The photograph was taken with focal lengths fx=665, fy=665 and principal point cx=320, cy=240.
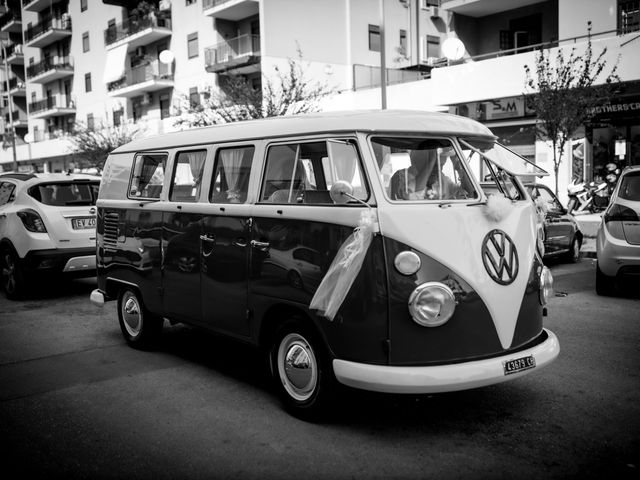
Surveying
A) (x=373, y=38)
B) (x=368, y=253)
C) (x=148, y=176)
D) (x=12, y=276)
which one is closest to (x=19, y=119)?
(x=373, y=38)

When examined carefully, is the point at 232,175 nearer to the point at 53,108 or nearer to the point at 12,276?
the point at 12,276

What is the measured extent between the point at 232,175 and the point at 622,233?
584 cm

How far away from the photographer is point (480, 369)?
4309 mm

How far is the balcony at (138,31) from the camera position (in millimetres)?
40656

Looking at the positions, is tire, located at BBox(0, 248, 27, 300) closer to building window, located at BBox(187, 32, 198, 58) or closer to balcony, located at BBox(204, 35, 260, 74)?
balcony, located at BBox(204, 35, 260, 74)

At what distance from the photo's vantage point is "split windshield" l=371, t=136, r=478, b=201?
464cm

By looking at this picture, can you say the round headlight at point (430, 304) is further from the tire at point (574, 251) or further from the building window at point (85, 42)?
the building window at point (85, 42)

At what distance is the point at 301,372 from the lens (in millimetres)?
4820

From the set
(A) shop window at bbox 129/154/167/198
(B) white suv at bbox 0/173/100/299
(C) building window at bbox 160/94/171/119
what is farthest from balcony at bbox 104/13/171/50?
(A) shop window at bbox 129/154/167/198

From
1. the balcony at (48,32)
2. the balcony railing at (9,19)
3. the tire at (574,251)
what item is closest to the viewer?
the tire at (574,251)

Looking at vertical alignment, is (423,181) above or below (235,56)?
below

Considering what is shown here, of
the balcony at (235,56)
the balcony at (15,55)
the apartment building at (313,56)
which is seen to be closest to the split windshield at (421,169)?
the apartment building at (313,56)

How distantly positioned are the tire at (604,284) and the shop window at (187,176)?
6108 millimetres

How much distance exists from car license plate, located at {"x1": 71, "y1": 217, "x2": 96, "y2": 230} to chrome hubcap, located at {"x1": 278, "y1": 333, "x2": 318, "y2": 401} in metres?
6.25
